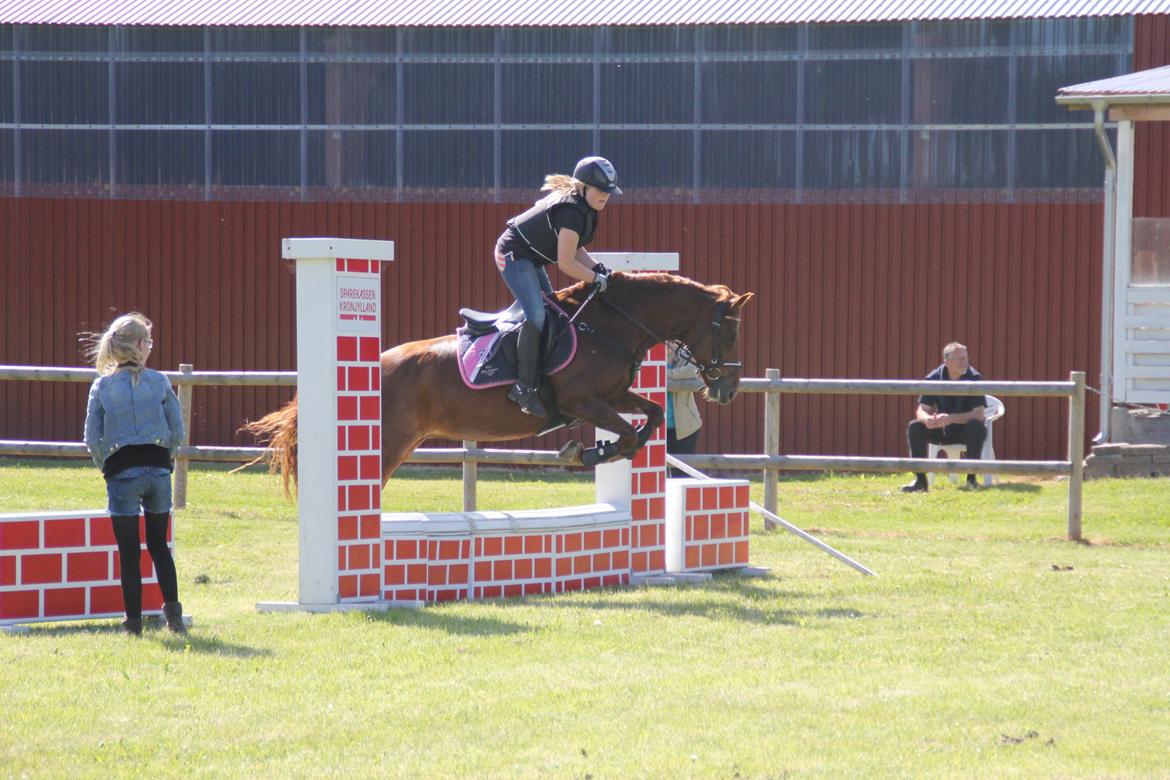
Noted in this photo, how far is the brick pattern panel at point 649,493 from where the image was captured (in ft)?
32.5

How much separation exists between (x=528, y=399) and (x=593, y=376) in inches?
15.5

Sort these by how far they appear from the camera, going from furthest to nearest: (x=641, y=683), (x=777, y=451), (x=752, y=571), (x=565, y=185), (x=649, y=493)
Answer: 1. (x=777, y=451)
2. (x=752, y=571)
3. (x=649, y=493)
4. (x=565, y=185)
5. (x=641, y=683)

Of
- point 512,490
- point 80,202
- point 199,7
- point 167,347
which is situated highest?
point 199,7

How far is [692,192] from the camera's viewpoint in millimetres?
20109

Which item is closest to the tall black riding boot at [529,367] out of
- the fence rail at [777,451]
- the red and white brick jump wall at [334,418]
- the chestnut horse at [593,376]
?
the chestnut horse at [593,376]

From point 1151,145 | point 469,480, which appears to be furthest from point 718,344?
point 1151,145

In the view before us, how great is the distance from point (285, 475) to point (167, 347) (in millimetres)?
12257

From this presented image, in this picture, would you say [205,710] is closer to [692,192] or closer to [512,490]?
[512,490]

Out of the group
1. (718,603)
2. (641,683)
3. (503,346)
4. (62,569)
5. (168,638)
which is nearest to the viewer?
(641,683)

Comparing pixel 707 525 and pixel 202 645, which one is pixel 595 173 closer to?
pixel 707 525

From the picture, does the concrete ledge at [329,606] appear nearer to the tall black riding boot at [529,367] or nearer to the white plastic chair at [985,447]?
the tall black riding boot at [529,367]

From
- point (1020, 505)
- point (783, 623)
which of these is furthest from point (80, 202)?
point (783, 623)

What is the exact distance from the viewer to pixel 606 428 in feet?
30.4

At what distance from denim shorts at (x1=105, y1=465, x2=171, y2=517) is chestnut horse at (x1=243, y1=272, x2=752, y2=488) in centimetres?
168
